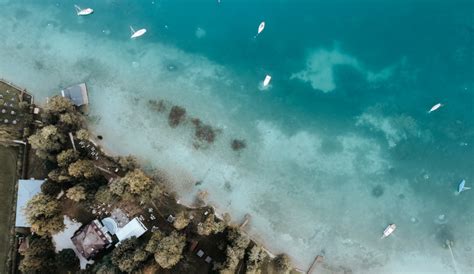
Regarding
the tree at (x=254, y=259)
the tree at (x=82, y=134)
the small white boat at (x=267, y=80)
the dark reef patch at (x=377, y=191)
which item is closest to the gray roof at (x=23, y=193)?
the tree at (x=82, y=134)

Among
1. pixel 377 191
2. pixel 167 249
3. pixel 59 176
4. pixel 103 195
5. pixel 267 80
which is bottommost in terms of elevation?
pixel 167 249

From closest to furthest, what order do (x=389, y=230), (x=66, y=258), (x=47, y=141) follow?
1. (x=66, y=258)
2. (x=47, y=141)
3. (x=389, y=230)

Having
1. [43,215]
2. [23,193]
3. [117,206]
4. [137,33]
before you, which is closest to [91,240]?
[117,206]

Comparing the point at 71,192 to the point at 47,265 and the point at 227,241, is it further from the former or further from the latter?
the point at 227,241

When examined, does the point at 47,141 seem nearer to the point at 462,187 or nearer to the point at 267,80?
the point at 267,80

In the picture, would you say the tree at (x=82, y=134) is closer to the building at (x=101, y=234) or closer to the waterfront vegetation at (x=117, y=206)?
the waterfront vegetation at (x=117, y=206)

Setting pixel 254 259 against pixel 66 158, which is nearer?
pixel 254 259

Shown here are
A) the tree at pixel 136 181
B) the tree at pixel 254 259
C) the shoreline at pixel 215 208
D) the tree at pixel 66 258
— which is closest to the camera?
the tree at pixel 254 259

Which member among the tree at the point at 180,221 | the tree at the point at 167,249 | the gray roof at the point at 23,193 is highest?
the gray roof at the point at 23,193
